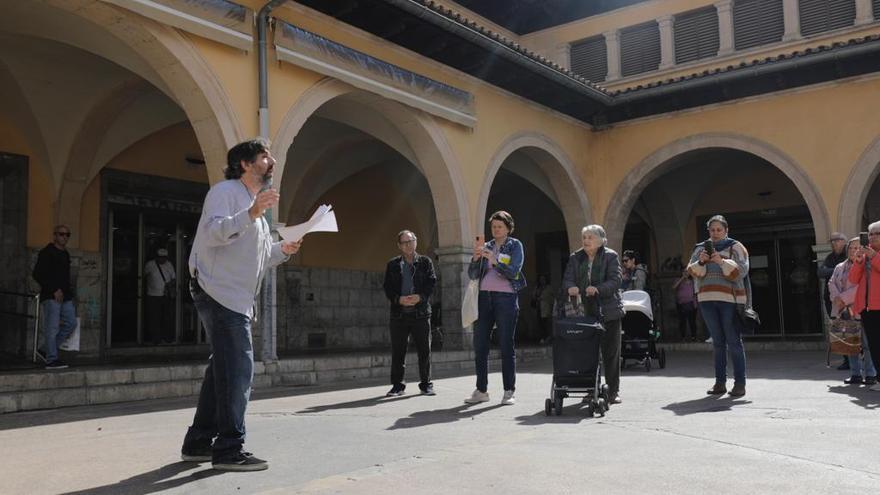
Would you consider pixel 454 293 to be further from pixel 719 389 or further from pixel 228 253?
pixel 228 253

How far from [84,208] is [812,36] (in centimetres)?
1377

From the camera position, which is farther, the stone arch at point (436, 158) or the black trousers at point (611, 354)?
the stone arch at point (436, 158)

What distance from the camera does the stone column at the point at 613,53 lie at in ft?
57.3

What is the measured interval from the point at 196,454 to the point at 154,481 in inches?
16.4

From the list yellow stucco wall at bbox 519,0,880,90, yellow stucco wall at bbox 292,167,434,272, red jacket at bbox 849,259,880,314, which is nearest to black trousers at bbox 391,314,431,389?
red jacket at bbox 849,259,880,314

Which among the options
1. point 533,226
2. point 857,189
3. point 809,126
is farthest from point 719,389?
point 533,226

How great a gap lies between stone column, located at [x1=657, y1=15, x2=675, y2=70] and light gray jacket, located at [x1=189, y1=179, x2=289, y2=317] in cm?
1450

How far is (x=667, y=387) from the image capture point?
8070mm

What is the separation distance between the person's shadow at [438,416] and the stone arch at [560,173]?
27.4ft

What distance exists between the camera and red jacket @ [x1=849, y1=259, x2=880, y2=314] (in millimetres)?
7172

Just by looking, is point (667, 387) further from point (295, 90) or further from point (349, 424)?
point (295, 90)

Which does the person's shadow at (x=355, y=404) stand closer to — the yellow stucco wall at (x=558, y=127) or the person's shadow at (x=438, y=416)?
the person's shadow at (x=438, y=416)

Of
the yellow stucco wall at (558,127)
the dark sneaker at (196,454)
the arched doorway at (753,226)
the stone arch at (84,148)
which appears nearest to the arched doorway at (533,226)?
the yellow stucco wall at (558,127)

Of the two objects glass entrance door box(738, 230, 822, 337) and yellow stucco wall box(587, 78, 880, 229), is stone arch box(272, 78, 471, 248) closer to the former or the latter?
yellow stucco wall box(587, 78, 880, 229)
